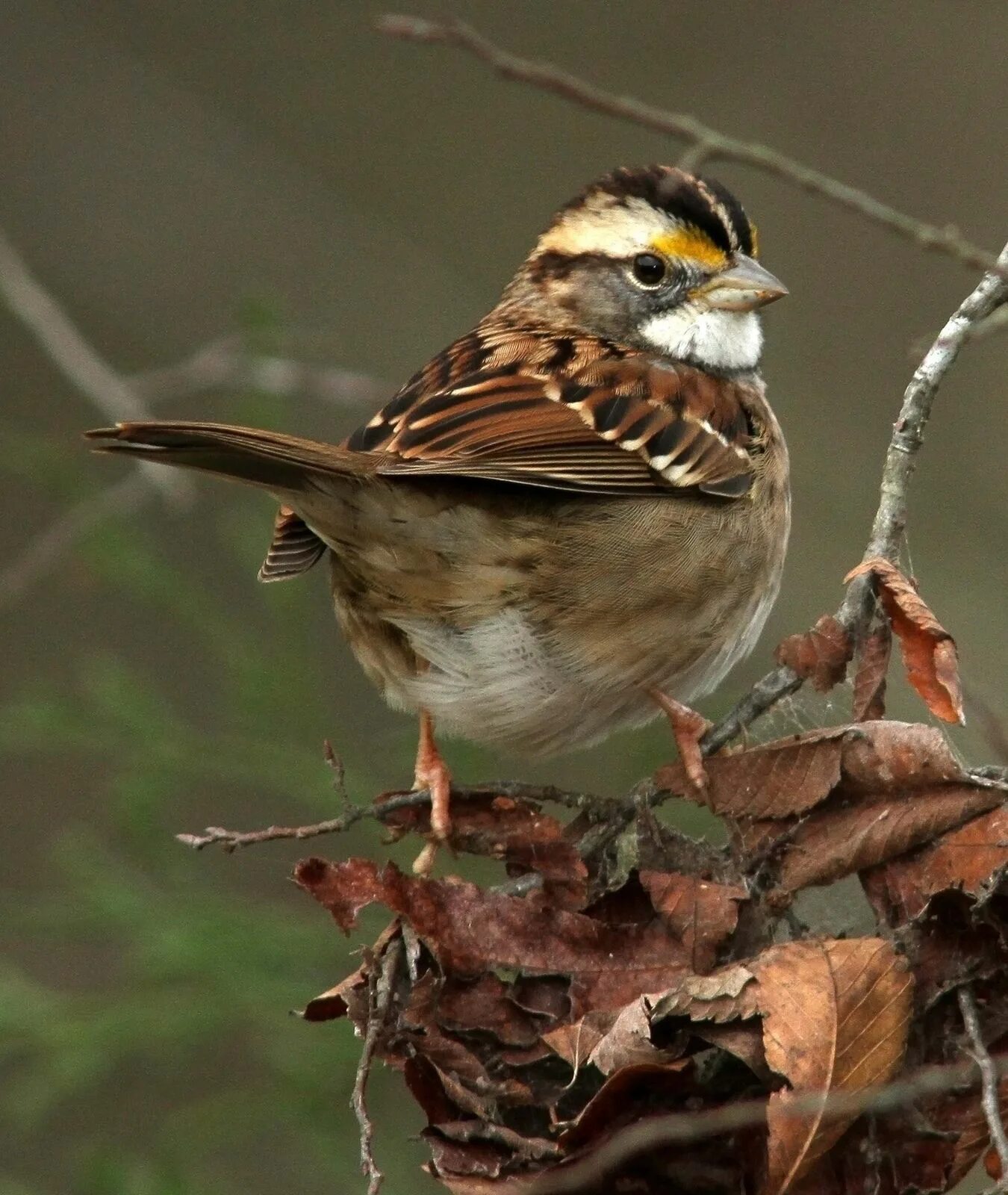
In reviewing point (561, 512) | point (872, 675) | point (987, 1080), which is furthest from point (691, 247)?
point (987, 1080)

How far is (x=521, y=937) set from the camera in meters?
2.82

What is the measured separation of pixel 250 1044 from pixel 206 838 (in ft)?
6.67

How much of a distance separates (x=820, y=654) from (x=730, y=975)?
0.61 m

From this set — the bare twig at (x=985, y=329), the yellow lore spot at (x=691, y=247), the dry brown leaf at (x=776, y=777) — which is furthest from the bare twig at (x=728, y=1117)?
the yellow lore spot at (x=691, y=247)

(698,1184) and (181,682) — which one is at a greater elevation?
(181,682)

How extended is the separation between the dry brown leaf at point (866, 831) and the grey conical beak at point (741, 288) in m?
1.62

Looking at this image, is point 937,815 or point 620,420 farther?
point 620,420

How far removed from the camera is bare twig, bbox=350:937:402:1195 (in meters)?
2.48

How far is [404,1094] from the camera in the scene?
189 inches

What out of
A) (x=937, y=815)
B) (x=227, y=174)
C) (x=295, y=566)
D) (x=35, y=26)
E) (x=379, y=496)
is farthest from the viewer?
(x=35, y=26)

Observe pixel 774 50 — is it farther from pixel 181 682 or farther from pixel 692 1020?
pixel 692 1020

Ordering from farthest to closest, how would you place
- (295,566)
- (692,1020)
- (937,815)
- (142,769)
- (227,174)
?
(227,174), (142,769), (295,566), (937,815), (692,1020)

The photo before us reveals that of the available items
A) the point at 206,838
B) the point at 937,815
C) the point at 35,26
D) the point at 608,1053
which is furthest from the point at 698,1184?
the point at 35,26

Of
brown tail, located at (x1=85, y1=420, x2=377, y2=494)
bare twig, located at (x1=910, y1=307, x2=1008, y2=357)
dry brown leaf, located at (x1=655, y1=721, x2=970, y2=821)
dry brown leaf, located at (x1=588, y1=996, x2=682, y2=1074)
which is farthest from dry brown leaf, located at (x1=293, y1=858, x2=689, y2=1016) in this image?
bare twig, located at (x1=910, y1=307, x2=1008, y2=357)
